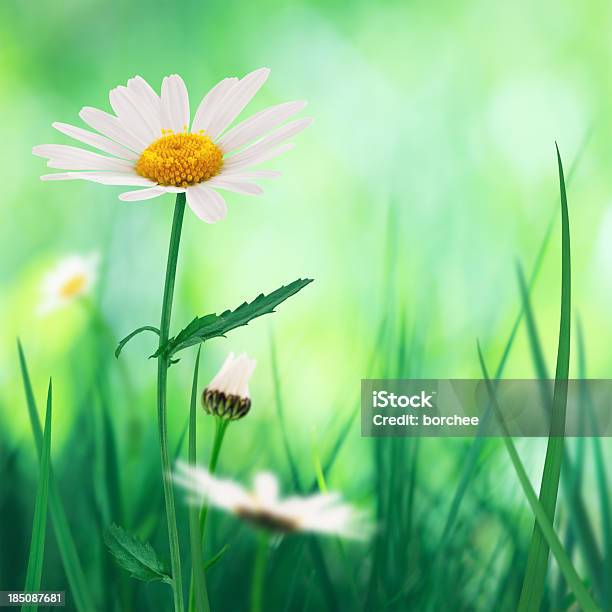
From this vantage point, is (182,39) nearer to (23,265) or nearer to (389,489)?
(23,265)

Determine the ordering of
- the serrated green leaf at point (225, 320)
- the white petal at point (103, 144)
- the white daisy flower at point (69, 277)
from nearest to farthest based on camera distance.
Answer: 1. the serrated green leaf at point (225, 320)
2. the white petal at point (103, 144)
3. the white daisy flower at point (69, 277)

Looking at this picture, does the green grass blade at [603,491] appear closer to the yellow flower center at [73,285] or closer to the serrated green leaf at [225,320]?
the serrated green leaf at [225,320]

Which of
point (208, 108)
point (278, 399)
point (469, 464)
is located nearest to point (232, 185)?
point (208, 108)

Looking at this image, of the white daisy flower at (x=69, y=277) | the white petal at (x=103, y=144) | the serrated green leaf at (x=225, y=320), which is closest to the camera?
the serrated green leaf at (x=225, y=320)

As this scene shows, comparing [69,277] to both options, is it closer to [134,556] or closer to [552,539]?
[134,556]

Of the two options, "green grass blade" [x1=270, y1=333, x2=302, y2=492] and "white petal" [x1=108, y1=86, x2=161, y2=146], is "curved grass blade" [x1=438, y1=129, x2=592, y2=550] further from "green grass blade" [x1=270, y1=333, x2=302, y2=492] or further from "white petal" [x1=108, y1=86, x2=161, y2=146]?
"white petal" [x1=108, y1=86, x2=161, y2=146]

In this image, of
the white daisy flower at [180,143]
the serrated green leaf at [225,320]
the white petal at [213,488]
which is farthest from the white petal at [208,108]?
the white petal at [213,488]

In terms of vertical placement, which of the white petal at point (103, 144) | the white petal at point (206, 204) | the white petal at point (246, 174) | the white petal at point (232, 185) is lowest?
the white petal at point (206, 204)
